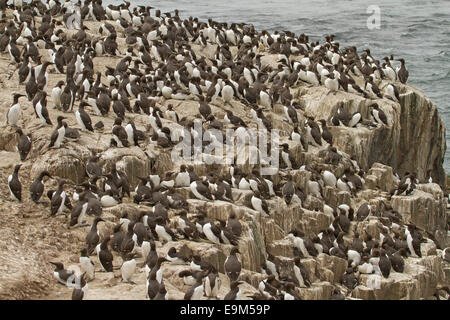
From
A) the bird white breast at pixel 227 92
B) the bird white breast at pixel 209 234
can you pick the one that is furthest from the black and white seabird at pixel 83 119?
the bird white breast at pixel 227 92

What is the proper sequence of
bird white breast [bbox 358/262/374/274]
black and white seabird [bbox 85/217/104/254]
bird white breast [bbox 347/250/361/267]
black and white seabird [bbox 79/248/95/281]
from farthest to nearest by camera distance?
bird white breast [bbox 347/250/361/267] < bird white breast [bbox 358/262/374/274] < black and white seabird [bbox 85/217/104/254] < black and white seabird [bbox 79/248/95/281]

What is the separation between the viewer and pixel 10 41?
26219 millimetres

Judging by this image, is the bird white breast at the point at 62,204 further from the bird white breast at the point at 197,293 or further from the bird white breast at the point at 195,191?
the bird white breast at the point at 197,293

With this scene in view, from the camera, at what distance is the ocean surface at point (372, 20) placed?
50250 mm

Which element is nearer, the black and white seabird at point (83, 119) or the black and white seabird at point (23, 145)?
the black and white seabird at point (23, 145)

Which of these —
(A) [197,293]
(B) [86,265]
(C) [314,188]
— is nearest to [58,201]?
(B) [86,265]

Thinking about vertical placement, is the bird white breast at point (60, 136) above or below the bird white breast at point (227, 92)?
above

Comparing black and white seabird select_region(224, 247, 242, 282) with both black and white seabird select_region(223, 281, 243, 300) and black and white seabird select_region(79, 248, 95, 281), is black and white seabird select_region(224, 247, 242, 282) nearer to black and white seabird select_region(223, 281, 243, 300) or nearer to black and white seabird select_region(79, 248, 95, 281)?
black and white seabird select_region(223, 281, 243, 300)

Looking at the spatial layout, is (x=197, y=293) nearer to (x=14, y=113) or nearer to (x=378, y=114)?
(x=14, y=113)

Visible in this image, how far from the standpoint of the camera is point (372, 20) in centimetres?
5709

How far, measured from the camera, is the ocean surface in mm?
50250

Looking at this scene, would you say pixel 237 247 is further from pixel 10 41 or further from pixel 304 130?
pixel 10 41

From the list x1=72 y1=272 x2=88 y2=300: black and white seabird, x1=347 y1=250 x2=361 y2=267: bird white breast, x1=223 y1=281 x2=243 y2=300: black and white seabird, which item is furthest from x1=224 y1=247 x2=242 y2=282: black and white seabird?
x1=347 y1=250 x2=361 y2=267: bird white breast
